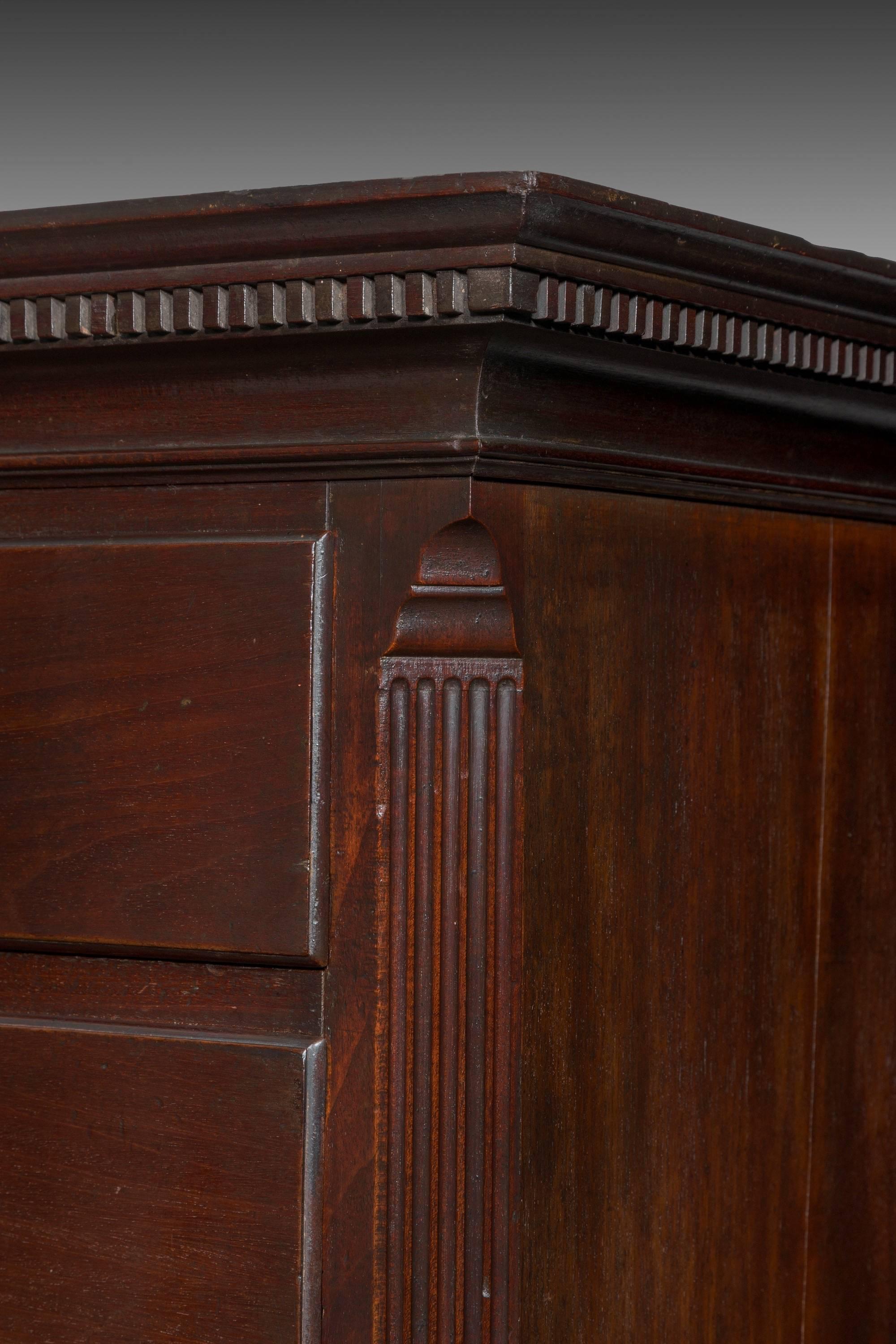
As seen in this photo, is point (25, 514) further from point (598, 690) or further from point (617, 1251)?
point (617, 1251)

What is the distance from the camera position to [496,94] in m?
1.59

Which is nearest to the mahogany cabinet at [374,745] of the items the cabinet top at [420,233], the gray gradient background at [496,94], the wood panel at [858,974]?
the cabinet top at [420,233]

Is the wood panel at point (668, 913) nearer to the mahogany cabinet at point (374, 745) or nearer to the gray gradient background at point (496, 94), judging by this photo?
the mahogany cabinet at point (374, 745)

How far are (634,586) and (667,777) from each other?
0.31ft

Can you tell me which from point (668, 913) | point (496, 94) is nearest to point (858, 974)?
point (668, 913)

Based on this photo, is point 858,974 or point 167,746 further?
point 858,974

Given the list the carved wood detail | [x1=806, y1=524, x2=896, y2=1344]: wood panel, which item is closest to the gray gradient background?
[x1=806, y1=524, x2=896, y2=1344]: wood panel

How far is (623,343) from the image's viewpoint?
0.74 metres

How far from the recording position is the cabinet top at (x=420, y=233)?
66cm

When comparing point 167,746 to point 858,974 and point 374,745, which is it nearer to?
point 374,745

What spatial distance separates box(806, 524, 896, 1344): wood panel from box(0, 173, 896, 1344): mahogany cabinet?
0.11 m

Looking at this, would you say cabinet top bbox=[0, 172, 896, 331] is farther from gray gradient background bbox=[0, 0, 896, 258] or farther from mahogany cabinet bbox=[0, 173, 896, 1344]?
gray gradient background bbox=[0, 0, 896, 258]

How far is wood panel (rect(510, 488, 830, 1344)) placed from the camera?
2.49ft

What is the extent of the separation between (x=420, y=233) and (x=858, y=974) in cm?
51
